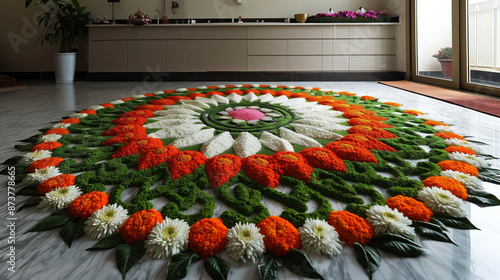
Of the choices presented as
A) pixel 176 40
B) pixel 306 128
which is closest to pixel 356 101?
pixel 306 128

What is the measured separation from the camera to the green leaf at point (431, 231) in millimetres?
751

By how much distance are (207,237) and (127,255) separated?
18cm

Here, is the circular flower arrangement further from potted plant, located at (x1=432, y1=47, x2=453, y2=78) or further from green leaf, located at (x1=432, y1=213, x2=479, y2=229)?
potted plant, located at (x1=432, y1=47, x2=453, y2=78)

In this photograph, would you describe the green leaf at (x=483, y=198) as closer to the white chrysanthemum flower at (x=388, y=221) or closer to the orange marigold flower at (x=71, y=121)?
the white chrysanthemum flower at (x=388, y=221)

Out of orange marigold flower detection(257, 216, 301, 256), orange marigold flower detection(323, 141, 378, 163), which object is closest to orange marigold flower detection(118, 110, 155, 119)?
orange marigold flower detection(323, 141, 378, 163)

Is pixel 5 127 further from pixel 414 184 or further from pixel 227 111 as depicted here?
pixel 414 184

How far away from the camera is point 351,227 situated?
0.77m

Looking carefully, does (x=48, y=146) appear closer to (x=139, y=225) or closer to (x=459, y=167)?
(x=139, y=225)

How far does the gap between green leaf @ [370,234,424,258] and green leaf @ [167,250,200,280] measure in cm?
42

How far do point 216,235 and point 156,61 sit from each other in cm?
492

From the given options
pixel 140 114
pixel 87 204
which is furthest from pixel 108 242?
pixel 140 114

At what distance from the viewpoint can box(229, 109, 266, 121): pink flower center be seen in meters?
1.92

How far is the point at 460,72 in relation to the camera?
3.50 metres

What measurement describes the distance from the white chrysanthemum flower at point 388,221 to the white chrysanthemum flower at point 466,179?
1.19ft
